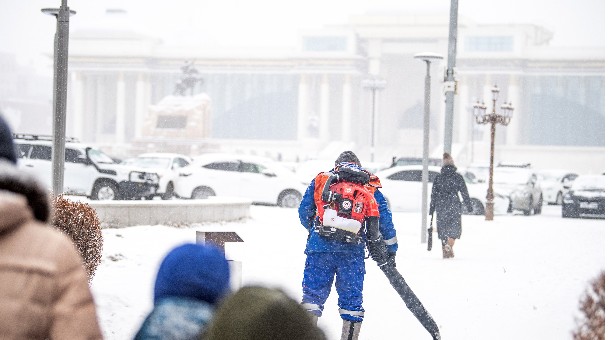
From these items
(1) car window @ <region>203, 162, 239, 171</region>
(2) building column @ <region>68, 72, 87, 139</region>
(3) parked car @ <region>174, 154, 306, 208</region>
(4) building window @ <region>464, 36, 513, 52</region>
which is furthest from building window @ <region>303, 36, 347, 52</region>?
(1) car window @ <region>203, 162, 239, 171</region>

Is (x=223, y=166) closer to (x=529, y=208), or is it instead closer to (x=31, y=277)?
(x=529, y=208)

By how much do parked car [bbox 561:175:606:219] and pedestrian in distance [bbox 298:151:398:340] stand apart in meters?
18.8

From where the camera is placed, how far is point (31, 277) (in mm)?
2453

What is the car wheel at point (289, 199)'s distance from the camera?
2280 centimetres

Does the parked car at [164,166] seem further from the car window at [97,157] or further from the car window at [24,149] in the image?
the car window at [24,149]

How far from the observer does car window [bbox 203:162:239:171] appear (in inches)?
908

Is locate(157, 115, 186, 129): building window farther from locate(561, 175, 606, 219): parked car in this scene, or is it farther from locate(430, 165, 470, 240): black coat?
locate(430, 165, 470, 240): black coat

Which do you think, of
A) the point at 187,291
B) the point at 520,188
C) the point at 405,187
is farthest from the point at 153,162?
the point at 187,291

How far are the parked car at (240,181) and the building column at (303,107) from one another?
56756 millimetres

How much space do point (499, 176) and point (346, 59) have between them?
52455mm

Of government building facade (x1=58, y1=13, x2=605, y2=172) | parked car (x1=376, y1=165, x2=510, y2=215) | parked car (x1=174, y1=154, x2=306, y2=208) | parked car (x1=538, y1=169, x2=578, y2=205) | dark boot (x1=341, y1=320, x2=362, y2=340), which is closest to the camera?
dark boot (x1=341, y1=320, x2=362, y2=340)

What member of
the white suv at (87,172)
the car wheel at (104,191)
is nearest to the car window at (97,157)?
the white suv at (87,172)

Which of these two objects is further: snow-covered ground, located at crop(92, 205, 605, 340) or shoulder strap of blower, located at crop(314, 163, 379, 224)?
snow-covered ground, located at crop(92, 205, 605, 340)

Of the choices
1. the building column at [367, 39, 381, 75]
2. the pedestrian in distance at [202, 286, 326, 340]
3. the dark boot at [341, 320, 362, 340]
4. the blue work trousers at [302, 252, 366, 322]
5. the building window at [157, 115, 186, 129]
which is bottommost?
the dark boot at [341, 320, 362, 340]
